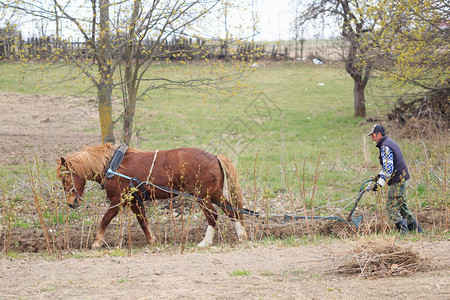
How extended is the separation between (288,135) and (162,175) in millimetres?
10398

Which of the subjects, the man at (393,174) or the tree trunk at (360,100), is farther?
the tree trunk at (360,100)

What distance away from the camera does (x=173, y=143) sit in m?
14.6

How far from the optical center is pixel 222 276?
4762mm

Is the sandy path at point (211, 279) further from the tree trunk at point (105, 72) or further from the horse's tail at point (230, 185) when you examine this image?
the tree trunk at point (105, 72)

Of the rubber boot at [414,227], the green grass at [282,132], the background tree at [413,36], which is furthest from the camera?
the background tree at [413,36]

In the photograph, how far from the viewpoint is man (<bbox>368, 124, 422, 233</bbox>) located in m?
6.74

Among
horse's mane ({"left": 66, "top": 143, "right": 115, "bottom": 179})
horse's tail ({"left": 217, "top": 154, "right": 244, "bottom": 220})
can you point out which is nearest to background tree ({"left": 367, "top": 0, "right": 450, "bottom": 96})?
horse's tail ({"left": 217, "top": 154, "right": 244, "bottom": 220})

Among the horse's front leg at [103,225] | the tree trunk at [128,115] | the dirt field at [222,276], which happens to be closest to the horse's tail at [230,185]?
the dirt field at [222,276]

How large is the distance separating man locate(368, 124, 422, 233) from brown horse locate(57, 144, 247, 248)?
2.17 m

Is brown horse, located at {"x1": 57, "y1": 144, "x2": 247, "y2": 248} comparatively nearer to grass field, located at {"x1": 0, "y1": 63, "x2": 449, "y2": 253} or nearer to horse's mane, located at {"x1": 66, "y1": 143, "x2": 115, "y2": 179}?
horse's mane, located at {"x1": 66, "y1": 143, "x2": 115, "y2": 179}

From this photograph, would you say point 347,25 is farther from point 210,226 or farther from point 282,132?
point 210,226

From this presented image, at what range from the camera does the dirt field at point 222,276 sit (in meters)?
4.14

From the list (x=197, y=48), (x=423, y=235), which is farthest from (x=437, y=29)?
(x=423, y=235)

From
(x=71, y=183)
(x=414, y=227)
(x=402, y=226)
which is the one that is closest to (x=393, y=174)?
(x=402, y=226)
